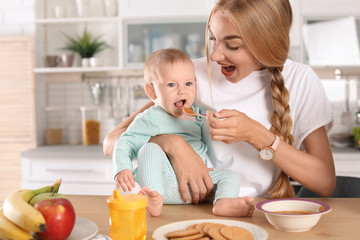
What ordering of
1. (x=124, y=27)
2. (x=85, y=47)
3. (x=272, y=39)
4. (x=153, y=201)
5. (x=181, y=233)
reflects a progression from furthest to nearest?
(x=85, y=47)
(x=124, y=27)
(x=272, y=39)
(x=153, y=201)
(x=181, y=233)

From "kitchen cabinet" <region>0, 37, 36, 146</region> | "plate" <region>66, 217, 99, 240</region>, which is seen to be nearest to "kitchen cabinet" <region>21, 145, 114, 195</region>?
"kitchen cabinet" <region>0, 37, 36, 146</region>

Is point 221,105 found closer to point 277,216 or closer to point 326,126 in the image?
point 326,126

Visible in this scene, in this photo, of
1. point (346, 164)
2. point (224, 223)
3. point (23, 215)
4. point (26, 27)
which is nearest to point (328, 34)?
point (346, 164)

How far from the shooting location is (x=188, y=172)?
1.49 meters

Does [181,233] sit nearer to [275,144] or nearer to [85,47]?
[275,144]

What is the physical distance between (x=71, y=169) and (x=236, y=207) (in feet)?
7.87

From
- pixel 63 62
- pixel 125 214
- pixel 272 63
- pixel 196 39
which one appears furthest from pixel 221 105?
pixel 63 62

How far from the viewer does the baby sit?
1358mm

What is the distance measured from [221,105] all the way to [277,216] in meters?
0.70

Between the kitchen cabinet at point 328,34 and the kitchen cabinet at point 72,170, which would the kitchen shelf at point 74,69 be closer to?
the kitchen cabinet at point 72,170

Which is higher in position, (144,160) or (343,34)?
(343,34)

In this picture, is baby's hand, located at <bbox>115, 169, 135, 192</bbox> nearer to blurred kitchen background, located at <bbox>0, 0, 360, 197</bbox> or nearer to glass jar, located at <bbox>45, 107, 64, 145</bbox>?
blurred kitchen background, located at <bbox>0, 0, 360, 197</bbox>

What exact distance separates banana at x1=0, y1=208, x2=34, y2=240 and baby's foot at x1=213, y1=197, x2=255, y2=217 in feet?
1.80

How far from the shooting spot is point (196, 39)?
373 centimetres
